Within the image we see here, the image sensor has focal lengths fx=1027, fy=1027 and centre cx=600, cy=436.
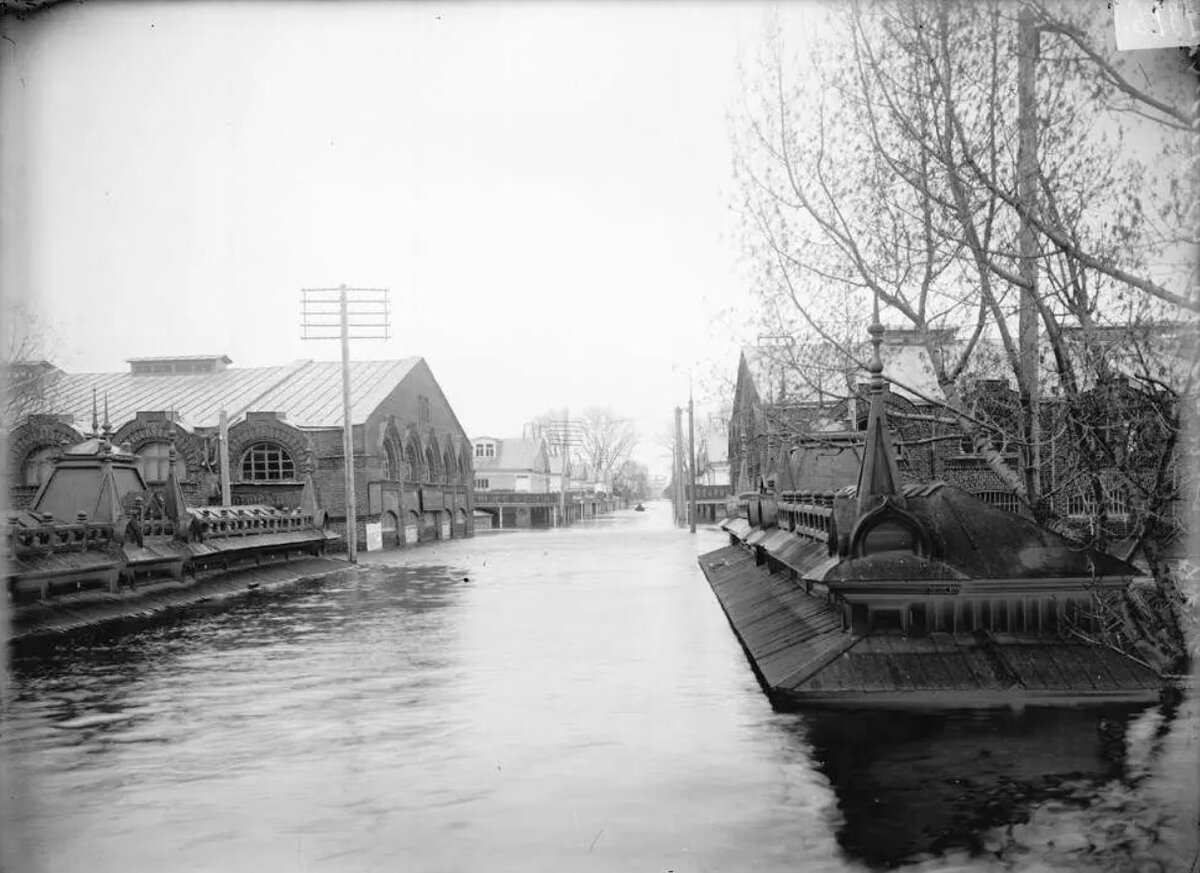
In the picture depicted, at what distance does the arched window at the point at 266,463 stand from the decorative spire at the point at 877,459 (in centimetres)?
4021

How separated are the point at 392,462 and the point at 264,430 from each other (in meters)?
7.35

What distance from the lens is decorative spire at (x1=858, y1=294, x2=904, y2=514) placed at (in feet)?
36.2

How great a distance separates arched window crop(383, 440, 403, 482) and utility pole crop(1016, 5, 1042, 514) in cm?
4247

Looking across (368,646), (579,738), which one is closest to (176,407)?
(368,646)

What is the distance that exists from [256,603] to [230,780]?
1735cm

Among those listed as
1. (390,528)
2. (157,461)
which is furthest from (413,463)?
(157,461)

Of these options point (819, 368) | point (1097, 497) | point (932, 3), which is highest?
point (932, 3)

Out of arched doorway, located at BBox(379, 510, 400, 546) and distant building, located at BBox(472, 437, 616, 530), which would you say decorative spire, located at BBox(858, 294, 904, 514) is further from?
distant building, located at BBox(472, 437, 616, 530)

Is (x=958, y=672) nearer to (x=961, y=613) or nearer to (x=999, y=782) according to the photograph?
(x=961, y=613)

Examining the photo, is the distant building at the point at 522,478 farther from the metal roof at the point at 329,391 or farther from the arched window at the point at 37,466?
the arched window at the point at 37,466

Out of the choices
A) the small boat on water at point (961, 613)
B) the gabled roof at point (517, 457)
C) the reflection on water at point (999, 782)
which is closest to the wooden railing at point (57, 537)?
the small boat on water at point (961, 613)

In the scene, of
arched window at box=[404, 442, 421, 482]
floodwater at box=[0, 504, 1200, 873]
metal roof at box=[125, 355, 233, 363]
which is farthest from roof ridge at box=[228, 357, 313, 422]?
floodwater at box=[0, 504, 1200, 873]

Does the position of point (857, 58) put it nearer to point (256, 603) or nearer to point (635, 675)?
point (635, 675)

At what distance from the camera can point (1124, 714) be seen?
9.72 m
